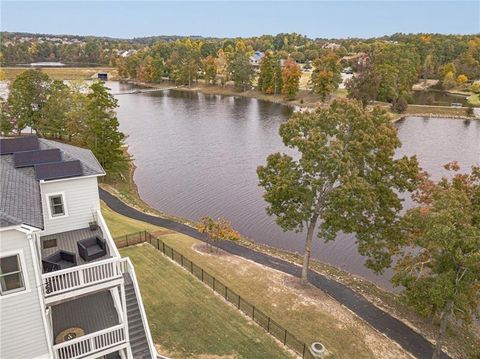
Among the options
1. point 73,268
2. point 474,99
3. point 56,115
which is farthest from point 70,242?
point 474,99

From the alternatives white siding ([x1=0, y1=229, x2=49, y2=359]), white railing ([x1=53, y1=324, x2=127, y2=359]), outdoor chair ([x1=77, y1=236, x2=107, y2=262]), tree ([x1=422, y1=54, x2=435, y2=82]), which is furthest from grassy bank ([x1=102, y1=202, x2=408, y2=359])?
tree ([x1=422, y1=54, x2=435, y2=82])

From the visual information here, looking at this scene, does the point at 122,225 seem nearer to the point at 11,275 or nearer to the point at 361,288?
the point at 361,288

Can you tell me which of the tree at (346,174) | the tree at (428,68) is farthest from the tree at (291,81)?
the tree at (346,174)

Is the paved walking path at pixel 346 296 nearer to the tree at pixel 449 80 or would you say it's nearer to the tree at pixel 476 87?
the tree at pixel 476 87

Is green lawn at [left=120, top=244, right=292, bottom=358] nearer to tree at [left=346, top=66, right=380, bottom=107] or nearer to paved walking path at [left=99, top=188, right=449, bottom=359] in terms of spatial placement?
paved walking path at [left=99, top=188, right=449, bottom=359]

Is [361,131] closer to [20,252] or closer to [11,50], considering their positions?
[20,252]

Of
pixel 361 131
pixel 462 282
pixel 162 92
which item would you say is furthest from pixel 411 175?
pixel 162 92
